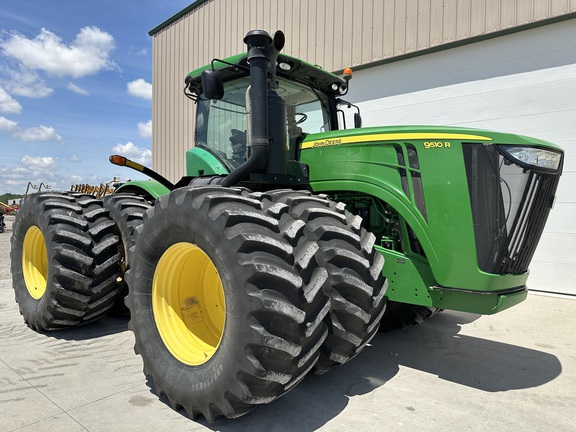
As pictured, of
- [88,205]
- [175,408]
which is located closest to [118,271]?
[88,205]

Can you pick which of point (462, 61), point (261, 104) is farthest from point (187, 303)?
point (462, 61)

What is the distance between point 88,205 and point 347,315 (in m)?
3.11

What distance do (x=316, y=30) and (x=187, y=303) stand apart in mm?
6802

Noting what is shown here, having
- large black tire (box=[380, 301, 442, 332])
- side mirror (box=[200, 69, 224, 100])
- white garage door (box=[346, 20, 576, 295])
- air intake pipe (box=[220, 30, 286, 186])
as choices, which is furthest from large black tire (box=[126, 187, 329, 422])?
white garage door (box=[346, 20, 576, 295])

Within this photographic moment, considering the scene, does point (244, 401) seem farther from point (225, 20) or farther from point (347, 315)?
point (225, 20)

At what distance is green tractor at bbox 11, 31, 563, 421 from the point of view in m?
2.23

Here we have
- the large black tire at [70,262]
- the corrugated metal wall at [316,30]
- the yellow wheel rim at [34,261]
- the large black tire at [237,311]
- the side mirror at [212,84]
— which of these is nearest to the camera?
the large black tire at [237,311]

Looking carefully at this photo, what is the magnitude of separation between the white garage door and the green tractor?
3508 millimetres

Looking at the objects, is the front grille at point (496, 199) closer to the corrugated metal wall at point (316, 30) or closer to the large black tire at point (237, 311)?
the large black tire at point (237, 311)

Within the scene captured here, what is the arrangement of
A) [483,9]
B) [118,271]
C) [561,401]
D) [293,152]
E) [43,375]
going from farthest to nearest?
[483,9], [118,271], [293,152], [43,375], [561,401]

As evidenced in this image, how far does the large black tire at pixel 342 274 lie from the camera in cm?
247

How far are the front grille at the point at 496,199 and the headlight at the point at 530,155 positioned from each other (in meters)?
0.04

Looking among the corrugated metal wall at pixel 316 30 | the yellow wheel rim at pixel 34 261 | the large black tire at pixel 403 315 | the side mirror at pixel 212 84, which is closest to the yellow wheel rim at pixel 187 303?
the side mirror at pixel 212 84

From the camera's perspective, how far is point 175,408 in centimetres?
254
